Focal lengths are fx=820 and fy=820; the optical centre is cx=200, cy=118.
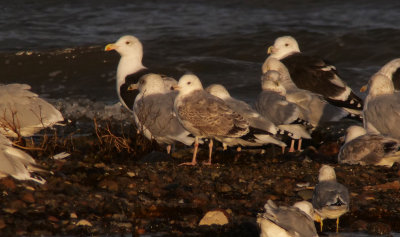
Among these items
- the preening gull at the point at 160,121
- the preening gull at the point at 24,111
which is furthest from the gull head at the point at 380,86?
the preening gull at the point at 24,111

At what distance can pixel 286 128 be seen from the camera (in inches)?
357

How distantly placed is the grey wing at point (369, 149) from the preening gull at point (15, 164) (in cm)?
309

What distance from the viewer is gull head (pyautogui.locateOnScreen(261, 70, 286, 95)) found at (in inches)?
371

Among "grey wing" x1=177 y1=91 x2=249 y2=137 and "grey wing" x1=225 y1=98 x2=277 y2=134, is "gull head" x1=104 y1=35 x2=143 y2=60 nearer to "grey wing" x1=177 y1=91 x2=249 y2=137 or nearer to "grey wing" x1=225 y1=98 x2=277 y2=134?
"grey wing" x1=225 y1=98 x2=277 y2=134

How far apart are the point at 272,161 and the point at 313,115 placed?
5.56 ft

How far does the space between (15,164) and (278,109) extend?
11.4 ft

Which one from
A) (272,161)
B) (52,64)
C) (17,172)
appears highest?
(17,172)

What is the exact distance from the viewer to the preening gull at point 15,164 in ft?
20.6

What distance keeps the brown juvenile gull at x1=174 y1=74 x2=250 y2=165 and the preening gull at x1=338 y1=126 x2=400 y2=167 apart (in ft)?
3.32

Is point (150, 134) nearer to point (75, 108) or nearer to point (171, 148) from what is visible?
point (171, 148)

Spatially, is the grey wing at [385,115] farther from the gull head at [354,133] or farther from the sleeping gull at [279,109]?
the sleeping gull at [279,109]

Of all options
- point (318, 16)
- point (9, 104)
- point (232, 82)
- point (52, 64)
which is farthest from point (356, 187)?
point (318, 16)

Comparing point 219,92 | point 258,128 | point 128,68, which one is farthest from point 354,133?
point 128,68

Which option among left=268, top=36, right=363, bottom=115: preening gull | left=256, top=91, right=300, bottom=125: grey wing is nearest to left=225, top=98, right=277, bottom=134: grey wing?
left=256, top=91, right=300, bottom=125: grey wing
